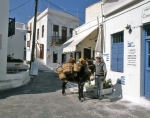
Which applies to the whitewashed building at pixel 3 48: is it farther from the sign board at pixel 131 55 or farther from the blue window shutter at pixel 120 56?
the sign board at pixel 131 55

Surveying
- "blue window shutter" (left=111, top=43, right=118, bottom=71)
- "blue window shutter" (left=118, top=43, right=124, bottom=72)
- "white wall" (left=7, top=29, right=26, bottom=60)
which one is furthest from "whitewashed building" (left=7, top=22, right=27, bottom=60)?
"blue window shutter" (left=118, top=43, right=124, bottom=72)

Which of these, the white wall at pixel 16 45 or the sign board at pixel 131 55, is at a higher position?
the white wall at pixel 16 45

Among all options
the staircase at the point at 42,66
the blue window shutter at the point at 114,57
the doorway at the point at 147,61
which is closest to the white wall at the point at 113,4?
the doorway at the point at 147,61

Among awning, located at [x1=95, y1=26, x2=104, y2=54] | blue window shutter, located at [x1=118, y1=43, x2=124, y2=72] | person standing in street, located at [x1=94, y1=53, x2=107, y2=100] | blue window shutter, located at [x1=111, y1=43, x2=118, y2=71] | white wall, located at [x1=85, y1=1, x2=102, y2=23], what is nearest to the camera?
person standing in street, located at [x1=94, y1=53, x2=107, y2=100]

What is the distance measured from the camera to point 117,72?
7188mm

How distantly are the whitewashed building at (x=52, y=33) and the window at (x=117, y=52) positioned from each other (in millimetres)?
14303

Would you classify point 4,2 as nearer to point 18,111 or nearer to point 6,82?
point 6,82

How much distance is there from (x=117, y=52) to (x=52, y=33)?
51.6 feet

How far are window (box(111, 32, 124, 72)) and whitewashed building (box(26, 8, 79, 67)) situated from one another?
1430 cm

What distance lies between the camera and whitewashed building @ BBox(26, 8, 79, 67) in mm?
21047

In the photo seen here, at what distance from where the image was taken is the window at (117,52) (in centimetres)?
698

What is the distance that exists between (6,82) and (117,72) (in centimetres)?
621

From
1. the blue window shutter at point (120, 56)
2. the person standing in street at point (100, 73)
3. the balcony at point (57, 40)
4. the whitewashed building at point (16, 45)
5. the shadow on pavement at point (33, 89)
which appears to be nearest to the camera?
the person standing in street at point (100, 73)

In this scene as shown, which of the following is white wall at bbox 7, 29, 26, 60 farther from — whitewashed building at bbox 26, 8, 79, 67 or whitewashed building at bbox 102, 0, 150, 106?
whitewashed building at bbox 102, 0, 150, 106
